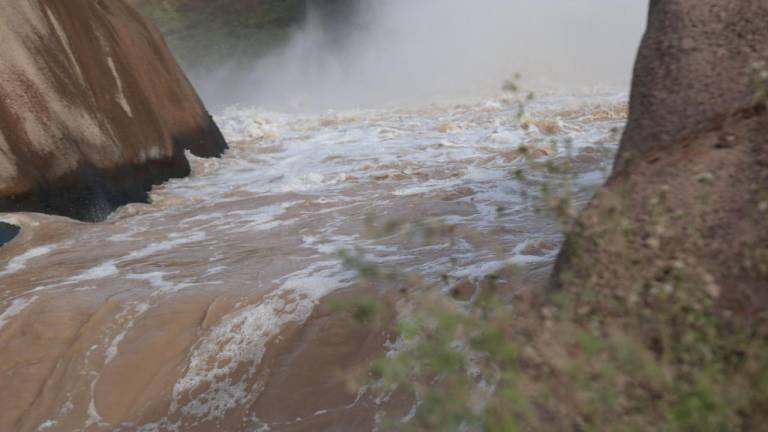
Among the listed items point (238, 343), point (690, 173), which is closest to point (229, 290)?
point (238, 343)

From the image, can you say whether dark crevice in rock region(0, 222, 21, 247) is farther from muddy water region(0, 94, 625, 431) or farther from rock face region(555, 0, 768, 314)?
rock face region(555, 0, 768, 314)

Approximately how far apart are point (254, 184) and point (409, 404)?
582 centimetres

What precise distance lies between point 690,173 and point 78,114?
6.34 m

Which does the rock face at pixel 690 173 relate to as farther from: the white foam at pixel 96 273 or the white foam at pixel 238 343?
the white foam at pixel 96 273

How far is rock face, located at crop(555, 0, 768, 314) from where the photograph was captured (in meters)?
1.87

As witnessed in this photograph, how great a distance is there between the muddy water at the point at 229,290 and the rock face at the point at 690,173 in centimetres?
17

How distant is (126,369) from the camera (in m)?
3.64

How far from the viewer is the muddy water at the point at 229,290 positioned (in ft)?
11.2

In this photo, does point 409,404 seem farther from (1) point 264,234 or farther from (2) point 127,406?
(1) point 264,234

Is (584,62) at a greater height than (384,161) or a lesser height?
lesser

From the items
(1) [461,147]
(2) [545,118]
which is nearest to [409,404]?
(1) [461,147]

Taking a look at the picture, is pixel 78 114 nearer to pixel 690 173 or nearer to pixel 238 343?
→ pixel 238 343

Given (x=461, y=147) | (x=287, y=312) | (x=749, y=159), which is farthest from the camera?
(x=461, y=147)

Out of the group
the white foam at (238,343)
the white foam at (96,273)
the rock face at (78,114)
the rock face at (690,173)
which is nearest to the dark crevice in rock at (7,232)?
the rock face at (78,114)
